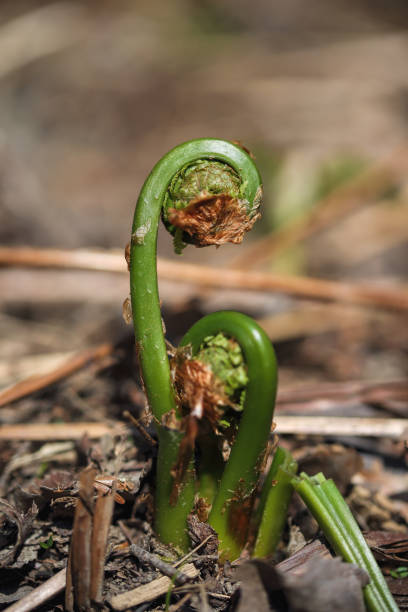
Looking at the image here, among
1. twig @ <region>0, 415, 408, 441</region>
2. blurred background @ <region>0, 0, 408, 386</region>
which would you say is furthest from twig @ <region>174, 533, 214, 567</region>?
blurred background @ <region>0, 0, 408, 386</region>

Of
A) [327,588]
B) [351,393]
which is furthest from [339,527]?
[351,393]

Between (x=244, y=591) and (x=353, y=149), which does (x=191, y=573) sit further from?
(x=353, y=149)

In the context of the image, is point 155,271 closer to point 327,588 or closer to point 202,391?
point 202,391

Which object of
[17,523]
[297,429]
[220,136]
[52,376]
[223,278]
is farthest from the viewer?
[220,136]

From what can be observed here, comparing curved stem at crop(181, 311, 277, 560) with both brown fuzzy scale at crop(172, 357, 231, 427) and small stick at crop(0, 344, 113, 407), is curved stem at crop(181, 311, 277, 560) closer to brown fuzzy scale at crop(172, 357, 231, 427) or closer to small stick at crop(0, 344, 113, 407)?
brown fuzzy scale at crop(172, 357, 231, 427)

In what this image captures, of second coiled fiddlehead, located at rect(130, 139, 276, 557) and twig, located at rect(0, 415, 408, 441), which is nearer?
second coiled fiddlehead, located at rect(130, 139, 276, 557)

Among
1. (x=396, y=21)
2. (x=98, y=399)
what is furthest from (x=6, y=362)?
(x=396, y=21)

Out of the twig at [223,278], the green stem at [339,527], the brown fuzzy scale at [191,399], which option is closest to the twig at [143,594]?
the brown fuzzy scale at [191,399]

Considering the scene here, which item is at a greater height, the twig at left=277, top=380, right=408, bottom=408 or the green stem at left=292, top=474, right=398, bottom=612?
the twig at left=277, top=380, right=408, bottom=408
